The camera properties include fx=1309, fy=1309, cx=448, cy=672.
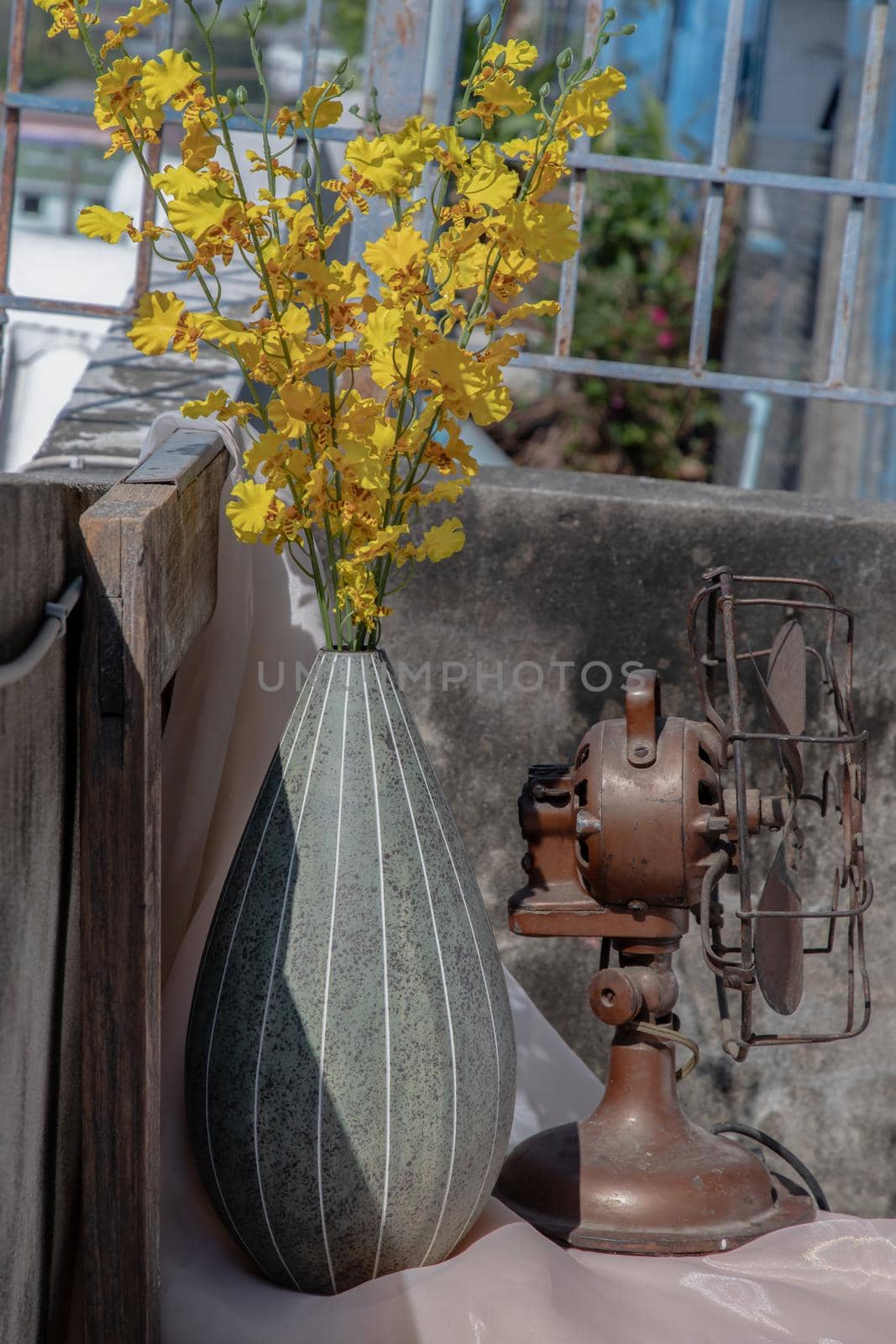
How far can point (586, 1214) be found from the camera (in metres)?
1.71

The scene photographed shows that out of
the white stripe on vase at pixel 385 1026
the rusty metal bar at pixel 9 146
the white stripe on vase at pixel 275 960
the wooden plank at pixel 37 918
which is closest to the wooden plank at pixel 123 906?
the wooden plank at pixel 37 918

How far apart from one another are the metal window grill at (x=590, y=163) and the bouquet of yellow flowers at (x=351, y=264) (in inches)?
33.2

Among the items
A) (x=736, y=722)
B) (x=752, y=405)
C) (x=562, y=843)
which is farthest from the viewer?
(x=752, y=405)

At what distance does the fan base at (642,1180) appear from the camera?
5.55 feet

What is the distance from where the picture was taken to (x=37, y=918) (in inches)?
44.7

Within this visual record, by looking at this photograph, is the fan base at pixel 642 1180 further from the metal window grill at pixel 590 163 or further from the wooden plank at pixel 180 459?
the metal window grill at pixel 590 163

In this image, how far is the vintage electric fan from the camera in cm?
164

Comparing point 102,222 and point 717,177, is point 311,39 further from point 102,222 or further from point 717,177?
point 102,222

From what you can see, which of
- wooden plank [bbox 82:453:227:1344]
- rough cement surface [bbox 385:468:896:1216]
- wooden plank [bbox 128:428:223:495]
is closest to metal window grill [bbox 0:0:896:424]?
rough cement surface [bbox 385:468:896:1216]

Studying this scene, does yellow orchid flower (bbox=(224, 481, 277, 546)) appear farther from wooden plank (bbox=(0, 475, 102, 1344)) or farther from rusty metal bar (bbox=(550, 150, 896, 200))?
rusty metal bar (bbox=(550, 150, 896, 200))

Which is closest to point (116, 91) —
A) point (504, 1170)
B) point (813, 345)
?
point (504, 1170)

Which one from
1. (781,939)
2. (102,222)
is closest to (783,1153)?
(781,939)

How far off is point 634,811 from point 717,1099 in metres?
0.85

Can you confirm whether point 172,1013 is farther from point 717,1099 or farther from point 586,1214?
point 717,1099
